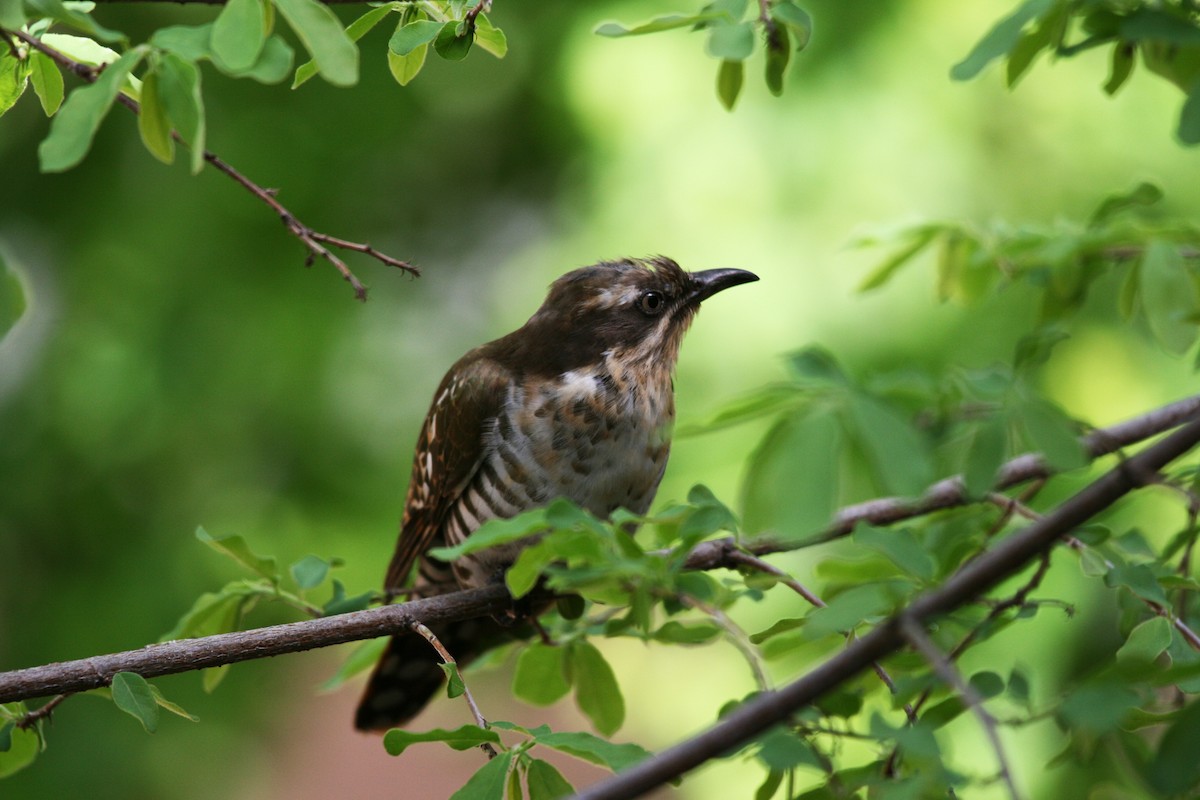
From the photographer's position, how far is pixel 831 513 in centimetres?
141

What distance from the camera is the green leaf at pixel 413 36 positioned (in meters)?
1.84

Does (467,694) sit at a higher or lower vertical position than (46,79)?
lower

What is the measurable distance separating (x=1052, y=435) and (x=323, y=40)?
106 centimetres

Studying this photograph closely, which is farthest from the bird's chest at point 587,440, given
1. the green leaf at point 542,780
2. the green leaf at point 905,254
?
the green leaf at point 542,780

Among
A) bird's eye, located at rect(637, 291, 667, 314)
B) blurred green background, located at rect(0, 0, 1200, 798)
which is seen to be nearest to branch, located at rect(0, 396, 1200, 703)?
bird's eye, located at rect(637, 291, 667, 314)

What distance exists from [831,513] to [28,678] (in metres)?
1.53

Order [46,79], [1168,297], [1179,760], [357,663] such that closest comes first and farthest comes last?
[1179,760]
[46,79]
[1168,297]
[357,663]

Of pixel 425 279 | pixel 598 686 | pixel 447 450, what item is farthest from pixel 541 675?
pixel 425 279

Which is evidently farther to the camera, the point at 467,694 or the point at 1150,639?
the point at 467,694

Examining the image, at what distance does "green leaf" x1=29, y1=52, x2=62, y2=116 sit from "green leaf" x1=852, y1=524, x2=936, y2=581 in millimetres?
1436

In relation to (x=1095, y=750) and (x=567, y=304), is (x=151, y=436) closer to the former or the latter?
(x=567, y=304)

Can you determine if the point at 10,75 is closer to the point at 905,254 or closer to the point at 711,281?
the point at 905,254

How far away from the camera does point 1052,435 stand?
58.6 inches

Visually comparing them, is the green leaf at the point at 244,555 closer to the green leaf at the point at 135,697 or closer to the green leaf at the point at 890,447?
the green leaf at the point at 135,697
